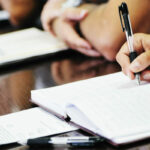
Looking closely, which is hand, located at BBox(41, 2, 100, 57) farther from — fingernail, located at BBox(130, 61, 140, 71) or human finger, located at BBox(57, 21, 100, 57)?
fingernail, located at BBox(130, 61, 140, 71)

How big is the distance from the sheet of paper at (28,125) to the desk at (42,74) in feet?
0.17

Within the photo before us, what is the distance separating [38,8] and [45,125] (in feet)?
4.60

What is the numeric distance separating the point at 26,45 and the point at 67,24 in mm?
163

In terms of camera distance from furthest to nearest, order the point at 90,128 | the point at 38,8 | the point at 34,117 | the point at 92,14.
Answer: the point at 38,8 < the point at 92,14 < the point at 34,117 < the point at 90,128

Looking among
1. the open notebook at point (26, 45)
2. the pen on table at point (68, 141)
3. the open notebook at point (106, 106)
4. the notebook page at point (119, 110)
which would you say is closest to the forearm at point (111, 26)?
the open notebook at point (26, 45)

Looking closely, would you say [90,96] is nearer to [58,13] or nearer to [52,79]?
[52,79]

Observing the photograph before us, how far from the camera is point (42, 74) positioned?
1256 millimetres

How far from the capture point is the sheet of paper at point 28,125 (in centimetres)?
78

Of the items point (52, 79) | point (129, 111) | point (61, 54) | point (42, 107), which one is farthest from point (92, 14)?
point (129, 111)

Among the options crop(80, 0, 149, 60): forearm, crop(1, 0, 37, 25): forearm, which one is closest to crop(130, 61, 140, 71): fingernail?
crop(80, 0, 149, 60): forearm

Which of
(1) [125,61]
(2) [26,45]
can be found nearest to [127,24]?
(1) [125,61]

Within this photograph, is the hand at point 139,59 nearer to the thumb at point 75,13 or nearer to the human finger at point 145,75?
the human finger at point 145,75

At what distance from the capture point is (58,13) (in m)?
1.57

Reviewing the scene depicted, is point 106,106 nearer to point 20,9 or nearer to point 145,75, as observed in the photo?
point 145,75
